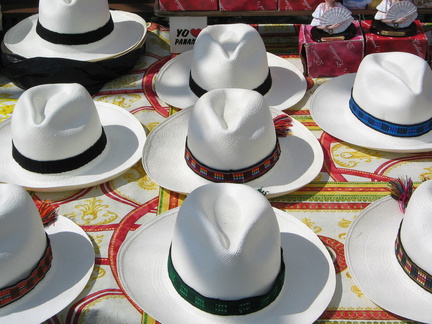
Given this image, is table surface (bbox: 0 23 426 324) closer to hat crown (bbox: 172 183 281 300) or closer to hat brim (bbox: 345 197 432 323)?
hat brim (bbox: 345 197 432 323)

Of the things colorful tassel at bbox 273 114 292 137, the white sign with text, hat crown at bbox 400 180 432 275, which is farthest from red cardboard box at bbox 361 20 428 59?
hat crown at bbox 400 180 432 275

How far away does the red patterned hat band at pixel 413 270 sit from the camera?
1808mm

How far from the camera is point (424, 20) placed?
10.9 feet

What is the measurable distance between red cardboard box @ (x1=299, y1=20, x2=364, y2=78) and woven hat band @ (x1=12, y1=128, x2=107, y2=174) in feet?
3.38

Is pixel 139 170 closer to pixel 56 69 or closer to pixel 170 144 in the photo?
pixel 170 144

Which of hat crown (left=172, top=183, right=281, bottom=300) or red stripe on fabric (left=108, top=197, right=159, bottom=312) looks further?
red stripe on fabric (left=108, top=197, right=159, bottom=312)

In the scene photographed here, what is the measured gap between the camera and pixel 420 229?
1.79m

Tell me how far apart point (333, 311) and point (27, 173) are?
1114 millimetres

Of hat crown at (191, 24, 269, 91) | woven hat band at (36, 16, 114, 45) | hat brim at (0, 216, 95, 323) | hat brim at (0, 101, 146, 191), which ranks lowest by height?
hat brim at (0, 216, 95, 323)

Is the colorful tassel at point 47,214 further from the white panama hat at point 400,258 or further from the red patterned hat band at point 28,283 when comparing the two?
the white panama hat at point 400,258

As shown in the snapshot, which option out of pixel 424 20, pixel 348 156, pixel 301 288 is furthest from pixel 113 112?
pixel 424 20

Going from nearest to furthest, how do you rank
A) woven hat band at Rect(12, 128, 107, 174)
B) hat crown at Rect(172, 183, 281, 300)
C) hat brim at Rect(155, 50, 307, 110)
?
hat crown at Rect(172, 183, 281, 300) < woven hat band at Rect(12, 128, 107, 174) < hat brim at Rect(155, 50, 307, 110)

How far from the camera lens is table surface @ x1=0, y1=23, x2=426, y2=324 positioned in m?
1.87

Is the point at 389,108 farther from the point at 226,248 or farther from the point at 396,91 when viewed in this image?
the point at 226,248
